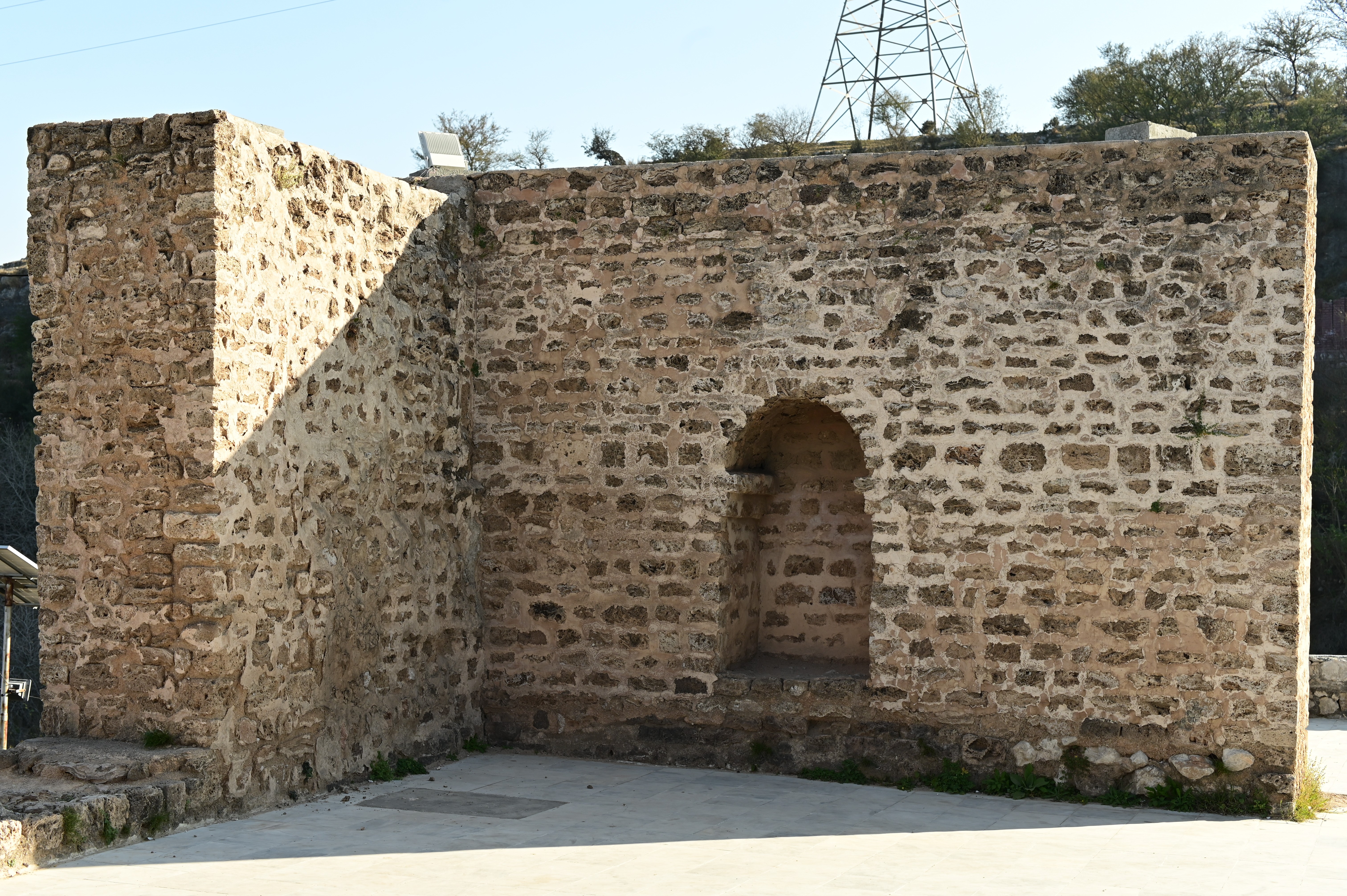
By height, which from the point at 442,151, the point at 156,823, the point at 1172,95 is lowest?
the point at 156,823

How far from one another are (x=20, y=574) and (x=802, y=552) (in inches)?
150

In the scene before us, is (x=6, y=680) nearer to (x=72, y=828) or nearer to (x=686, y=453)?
(x=72, y=828)

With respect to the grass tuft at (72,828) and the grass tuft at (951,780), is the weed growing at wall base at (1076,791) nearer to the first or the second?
the grass tuft at (951,780)

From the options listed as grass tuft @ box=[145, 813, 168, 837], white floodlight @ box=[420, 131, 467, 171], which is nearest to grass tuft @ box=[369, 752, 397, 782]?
grass tuft @ box=[145, 813, 168, 837]

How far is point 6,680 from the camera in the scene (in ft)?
17.8

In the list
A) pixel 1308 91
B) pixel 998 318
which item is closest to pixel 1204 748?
pixel 998 318

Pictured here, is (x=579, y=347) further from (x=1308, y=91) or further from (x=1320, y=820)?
(x=1308, y=91)

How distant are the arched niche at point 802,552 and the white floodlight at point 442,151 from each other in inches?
99.4

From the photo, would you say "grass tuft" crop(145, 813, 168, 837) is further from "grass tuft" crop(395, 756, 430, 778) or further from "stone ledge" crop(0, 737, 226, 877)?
"grass tuft" crop(395, 756, 430, 778)

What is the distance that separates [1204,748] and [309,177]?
4.75 m

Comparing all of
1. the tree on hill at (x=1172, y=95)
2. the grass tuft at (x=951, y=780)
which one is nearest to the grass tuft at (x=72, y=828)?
the grass tuft at (x=951, y=780)

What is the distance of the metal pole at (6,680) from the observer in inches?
207

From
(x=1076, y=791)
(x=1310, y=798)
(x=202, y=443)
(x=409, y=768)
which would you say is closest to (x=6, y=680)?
(x=202, y=443)

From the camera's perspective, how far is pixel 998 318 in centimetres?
625
